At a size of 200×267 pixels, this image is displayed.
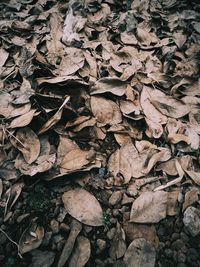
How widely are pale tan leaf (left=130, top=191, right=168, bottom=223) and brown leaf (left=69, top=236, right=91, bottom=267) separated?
167mm

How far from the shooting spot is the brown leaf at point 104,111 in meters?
1.18

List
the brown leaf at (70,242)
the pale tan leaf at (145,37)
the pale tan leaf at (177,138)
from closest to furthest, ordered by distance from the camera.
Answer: the brown leaf at (70,242) → the pale tan leaf at (177,138) → the pale tan leaf at (145,37)

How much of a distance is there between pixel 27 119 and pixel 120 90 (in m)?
0.40

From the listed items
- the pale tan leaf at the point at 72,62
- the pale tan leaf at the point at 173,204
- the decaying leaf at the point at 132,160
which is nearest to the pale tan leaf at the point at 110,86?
the pale tan leaf at the point at 72,62

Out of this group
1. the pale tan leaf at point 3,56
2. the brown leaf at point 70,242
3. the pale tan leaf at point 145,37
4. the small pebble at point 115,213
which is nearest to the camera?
the brown leaf at point 70,242

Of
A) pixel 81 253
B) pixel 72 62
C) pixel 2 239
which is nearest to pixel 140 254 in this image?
pixel 81 253

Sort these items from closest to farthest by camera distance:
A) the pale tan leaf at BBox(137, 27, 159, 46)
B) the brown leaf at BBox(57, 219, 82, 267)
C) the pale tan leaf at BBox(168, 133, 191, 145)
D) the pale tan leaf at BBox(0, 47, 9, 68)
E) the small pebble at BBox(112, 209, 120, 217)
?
the brown leaf at BBox(57, 219, 82, 267), the small pebble at BBox(112, 209, 120, 217), the pale tan leaf at BBox(168, 133, 191, 145), the pale tan leaf at BBox(0, 47, 9, 68), the pale tan leaf at BBox(137, 27, 159, 46)

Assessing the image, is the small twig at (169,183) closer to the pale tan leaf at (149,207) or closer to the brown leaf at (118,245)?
the pale tan leaf at (149,207)

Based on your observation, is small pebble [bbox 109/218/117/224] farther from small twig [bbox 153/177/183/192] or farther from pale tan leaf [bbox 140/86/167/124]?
pale tan leaf [bbox 140/86/167/124]

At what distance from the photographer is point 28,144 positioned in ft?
3.52

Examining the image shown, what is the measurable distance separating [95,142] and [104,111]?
0.13m

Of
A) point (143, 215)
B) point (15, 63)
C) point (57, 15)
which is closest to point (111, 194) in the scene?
point (143, 215)

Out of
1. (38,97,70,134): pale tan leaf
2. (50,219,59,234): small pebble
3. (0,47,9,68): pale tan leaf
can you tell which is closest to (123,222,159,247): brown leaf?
(50,219,59,234): small pebble

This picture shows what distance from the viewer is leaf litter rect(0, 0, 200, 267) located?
0.94m
